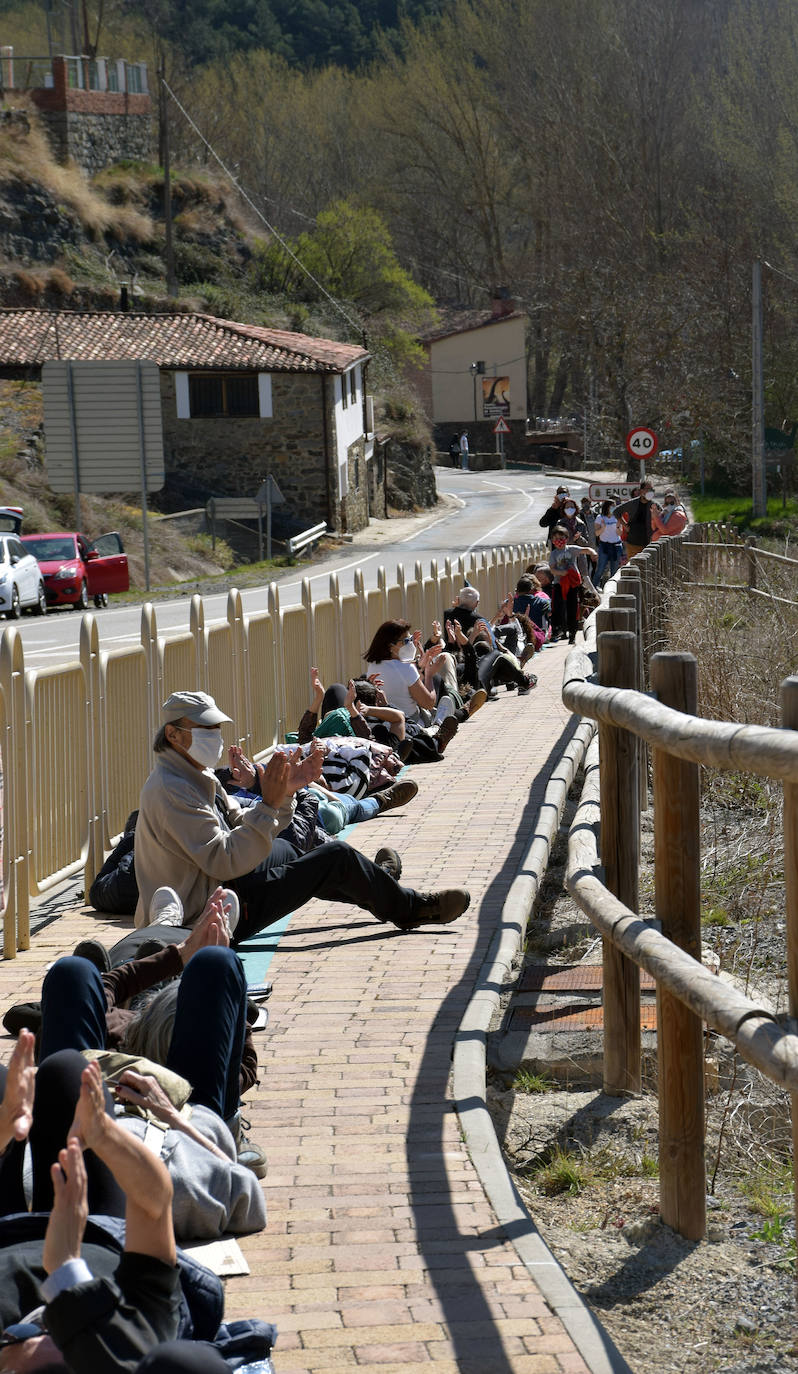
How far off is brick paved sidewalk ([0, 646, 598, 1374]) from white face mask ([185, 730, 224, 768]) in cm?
94

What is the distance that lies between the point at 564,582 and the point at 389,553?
83.8 ft

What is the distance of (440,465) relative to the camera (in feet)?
285

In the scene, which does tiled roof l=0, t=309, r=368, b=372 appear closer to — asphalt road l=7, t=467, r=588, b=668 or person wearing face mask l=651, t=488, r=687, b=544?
asphalt road l=7, t=467, r=588, b=668

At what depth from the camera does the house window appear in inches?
2042

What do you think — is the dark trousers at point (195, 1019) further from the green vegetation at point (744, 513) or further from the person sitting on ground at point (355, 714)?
the green vegetation at point (744, 513)

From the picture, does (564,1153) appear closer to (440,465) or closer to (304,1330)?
(304,1330)

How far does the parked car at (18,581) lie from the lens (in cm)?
2838

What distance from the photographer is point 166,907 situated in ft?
19.1

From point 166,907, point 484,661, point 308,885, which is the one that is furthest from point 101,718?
point 484,661

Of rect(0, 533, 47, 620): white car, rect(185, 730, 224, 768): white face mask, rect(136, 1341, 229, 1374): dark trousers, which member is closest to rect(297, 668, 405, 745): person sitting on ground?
rect(185, 730, 224, 768): white face mask

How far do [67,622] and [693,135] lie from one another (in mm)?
62362

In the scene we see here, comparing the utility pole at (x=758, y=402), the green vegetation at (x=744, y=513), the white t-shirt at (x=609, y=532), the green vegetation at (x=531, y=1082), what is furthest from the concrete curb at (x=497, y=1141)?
the utility pole at (x=758, y=402)

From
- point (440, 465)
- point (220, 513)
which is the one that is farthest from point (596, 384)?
point (220, 513)

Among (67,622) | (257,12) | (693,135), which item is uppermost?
(257,12)
